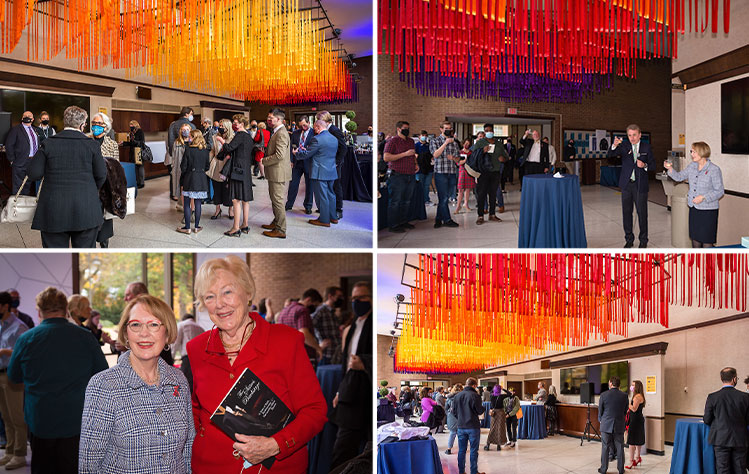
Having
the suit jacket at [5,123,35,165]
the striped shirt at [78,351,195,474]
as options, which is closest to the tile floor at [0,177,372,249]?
the suit jacket at [5,123,35,165]

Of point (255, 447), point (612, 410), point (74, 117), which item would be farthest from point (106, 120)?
point (612, 410)

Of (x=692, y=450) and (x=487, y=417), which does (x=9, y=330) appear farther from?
(x=692, y=450)

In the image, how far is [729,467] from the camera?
14.6ft

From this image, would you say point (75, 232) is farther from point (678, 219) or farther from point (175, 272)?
point (678, 219)

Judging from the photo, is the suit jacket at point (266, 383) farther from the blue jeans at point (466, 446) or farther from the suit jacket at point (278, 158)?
the suit jacket at point (278, 158)

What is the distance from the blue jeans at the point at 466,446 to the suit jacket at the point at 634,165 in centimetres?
273

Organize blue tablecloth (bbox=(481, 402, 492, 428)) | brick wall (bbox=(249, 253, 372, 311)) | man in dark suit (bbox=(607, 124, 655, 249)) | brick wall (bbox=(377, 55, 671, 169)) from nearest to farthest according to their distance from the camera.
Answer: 1. blue tablecloth (bbox=(481, 402, 492, 428))
2. man in dark suit (bbox=(607, 124, 655, 249))
3. brick wall (bbox=(249, 253, 372, 311))
4. brick wall (bbox=(377, 55, 671, 169))

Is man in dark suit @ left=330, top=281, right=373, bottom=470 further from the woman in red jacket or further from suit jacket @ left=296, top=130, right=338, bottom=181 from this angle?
the woman in red jacket

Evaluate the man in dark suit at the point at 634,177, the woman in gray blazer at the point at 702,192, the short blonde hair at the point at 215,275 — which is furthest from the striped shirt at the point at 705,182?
the short blonde hair at the point at 215,275

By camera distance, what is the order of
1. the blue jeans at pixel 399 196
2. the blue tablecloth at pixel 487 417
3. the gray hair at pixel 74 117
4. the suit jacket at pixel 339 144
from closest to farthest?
the gray hair at pixel 74 117, the blue tablecloth at pixel 487 417, the suit jacket at pixel 339 144, the blue jeans at pixel 399 196

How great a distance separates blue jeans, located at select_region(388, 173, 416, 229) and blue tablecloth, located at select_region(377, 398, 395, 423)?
180cm

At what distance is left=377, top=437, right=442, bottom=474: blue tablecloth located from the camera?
4.11 metres

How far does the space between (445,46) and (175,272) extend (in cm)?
458

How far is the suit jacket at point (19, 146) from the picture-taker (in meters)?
4.01
